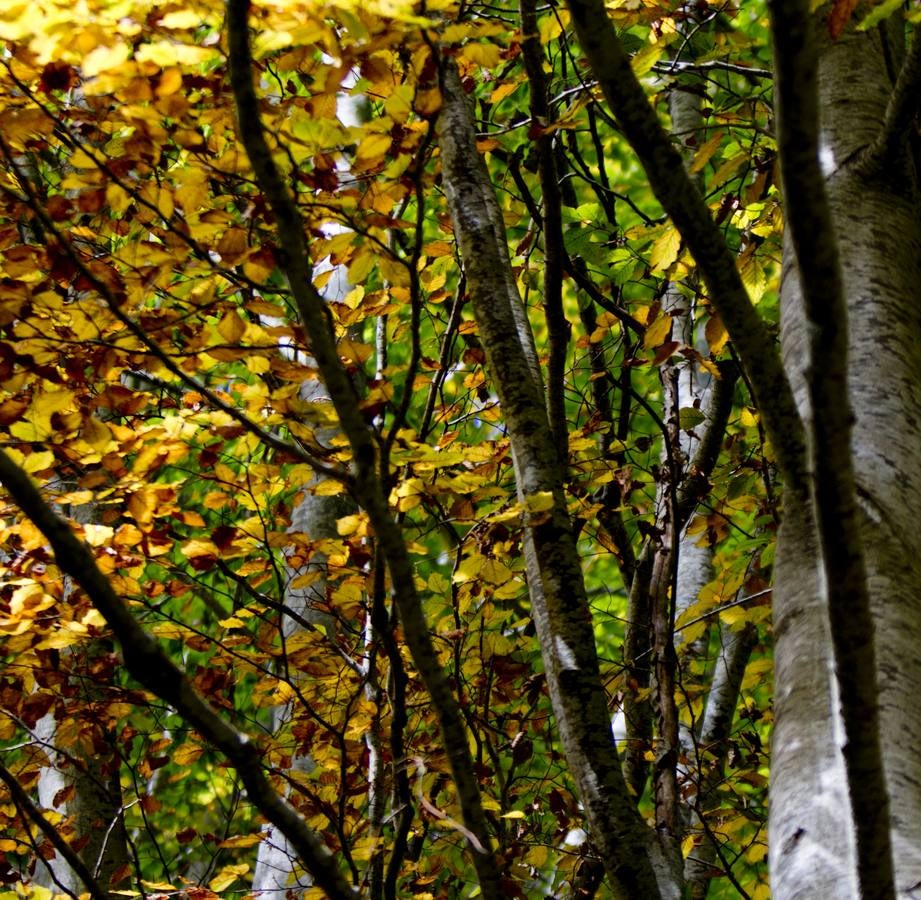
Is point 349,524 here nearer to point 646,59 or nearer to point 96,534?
point 96,534

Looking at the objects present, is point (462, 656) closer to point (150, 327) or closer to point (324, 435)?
point (324, 435)

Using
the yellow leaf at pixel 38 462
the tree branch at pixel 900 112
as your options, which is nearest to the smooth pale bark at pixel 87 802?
the yellow leaf at pixel 38 462

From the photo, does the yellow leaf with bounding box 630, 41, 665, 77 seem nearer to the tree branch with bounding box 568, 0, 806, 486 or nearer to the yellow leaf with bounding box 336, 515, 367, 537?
the tree branch with bounding box 568, 0, 806, 486

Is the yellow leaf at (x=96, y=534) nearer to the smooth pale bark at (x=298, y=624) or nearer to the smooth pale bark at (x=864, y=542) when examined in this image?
the smooth pale bark at (x=298, y=624)

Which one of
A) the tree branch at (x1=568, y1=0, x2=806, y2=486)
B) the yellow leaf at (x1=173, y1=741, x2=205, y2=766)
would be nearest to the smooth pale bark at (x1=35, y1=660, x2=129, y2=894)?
the yellow leaf at (x1=173, y1=741, x2=205, y2=766)

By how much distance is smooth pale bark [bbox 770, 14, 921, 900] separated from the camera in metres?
1.15

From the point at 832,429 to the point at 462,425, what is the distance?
335 cm

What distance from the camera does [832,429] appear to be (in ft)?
3.15

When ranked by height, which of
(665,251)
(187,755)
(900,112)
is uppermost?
(665,251)

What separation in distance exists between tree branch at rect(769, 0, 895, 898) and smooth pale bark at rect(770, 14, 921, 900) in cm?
7

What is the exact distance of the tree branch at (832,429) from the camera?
938 mm

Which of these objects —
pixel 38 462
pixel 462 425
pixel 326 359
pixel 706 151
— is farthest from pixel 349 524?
pixel 462 425

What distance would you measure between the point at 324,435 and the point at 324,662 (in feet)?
3.87

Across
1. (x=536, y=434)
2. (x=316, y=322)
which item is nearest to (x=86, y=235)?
(x=536, y=434)
